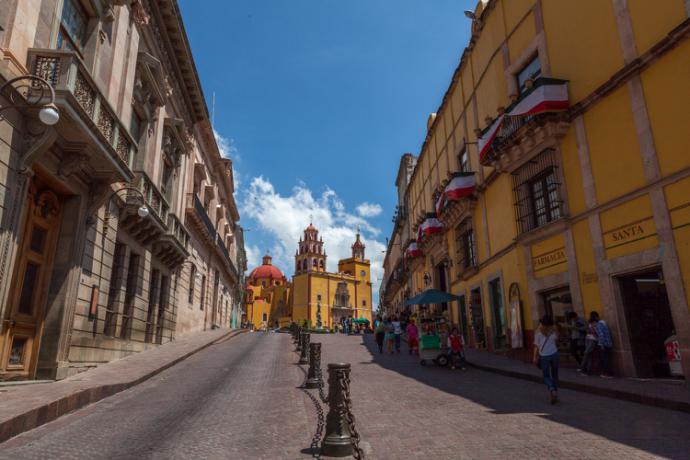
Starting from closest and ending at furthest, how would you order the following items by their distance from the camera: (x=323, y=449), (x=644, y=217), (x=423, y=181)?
(x=323, y=449) → (x=644, y=217) → (x=423, y=181)

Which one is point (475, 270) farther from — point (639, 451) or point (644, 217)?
point (639, 451)

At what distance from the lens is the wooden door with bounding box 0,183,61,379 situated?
871 cm

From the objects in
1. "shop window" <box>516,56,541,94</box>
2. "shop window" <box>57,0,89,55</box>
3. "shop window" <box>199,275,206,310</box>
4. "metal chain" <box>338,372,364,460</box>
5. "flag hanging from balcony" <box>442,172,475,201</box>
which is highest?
"shop window" <box>516,56,541,94</box>

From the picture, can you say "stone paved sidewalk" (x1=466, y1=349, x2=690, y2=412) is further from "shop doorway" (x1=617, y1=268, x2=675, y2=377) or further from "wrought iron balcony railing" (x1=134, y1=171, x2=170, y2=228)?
"wrought iron balcony railing" (x1=134, y1=171, x2=170, y2=228)

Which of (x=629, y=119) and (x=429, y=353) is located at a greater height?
(x=629, y=119)

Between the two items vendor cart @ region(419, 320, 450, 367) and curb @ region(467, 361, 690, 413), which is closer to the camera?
curb @ region(467, 361, 690, 413)

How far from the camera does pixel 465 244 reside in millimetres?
20422

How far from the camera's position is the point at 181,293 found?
21.6m

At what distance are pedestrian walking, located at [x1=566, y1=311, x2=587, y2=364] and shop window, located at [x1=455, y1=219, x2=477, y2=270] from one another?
788 centimetres

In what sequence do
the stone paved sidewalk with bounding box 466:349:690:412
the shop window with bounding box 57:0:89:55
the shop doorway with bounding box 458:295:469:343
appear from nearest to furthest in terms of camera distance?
the stone paved sidewalk with bounding box 466:349:690:412 < the shop window with bounding box 57:0:89:55 < the shop doorway with bounding box 458:295:469:343

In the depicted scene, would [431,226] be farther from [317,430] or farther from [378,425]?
[317,430]

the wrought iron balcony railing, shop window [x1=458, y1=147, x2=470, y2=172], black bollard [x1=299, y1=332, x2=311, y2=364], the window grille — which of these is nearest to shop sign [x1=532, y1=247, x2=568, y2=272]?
the window grille

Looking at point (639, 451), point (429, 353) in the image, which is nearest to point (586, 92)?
point (429, 353)

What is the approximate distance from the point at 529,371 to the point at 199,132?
22091mm
